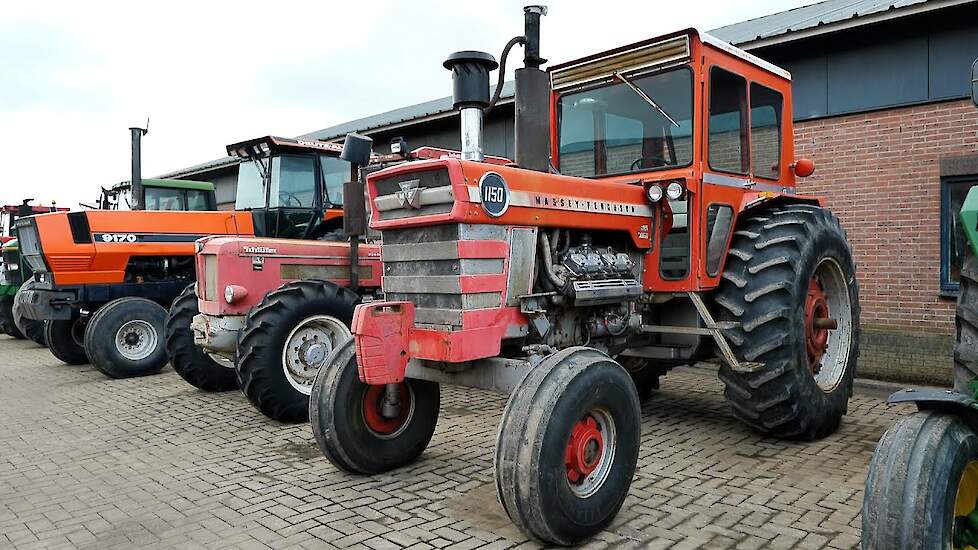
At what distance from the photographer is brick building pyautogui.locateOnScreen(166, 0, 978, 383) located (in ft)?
22.3

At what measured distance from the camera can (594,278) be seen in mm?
4152

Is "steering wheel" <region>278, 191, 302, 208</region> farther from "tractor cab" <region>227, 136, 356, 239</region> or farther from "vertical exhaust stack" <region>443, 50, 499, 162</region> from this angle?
"vertical exhaust stack" <region>443, 50, 499, 162</region>

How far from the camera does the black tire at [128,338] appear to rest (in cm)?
801

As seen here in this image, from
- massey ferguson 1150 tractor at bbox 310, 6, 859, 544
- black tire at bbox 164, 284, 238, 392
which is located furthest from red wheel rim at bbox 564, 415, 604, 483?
black tire at bbox 164, 284, 238, 392

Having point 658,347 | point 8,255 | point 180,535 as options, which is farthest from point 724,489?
point 8,255

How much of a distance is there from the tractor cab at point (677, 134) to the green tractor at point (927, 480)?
90.0 inches

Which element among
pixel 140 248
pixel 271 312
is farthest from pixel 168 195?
pixel 271 312

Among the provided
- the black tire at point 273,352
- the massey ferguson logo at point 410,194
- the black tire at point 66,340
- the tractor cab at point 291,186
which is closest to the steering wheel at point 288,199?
the tractor cab at point 291,186

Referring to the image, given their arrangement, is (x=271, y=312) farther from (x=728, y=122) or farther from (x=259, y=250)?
(x=728, y=122)

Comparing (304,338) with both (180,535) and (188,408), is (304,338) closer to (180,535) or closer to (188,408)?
(188,408)

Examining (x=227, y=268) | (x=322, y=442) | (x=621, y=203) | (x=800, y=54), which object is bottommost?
(x=322, y=442)

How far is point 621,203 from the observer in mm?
4387

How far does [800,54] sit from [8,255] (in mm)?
12214

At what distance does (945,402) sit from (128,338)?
8.18m
